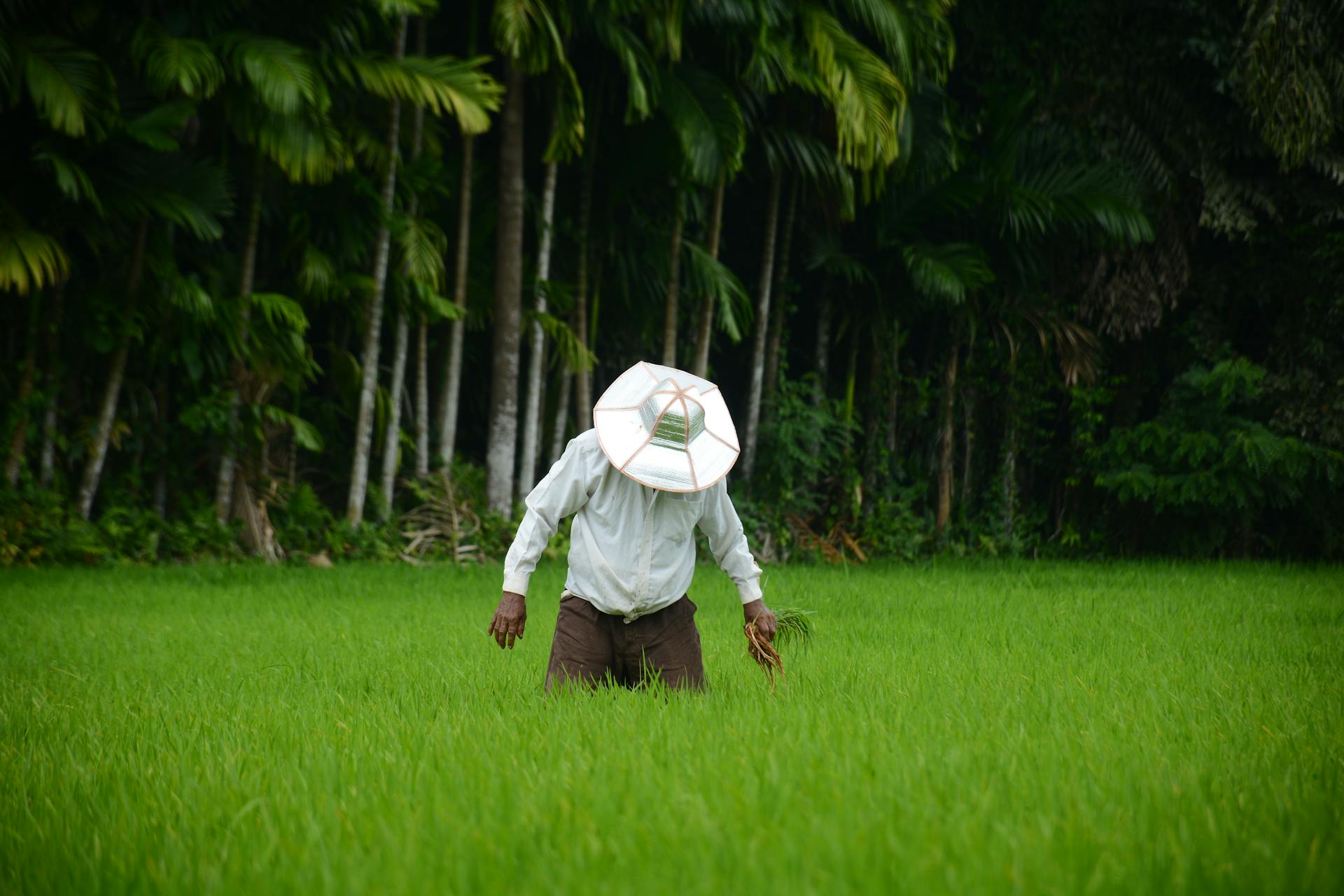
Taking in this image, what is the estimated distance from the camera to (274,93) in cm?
833

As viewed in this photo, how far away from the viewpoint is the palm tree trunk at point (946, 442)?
1320 cm

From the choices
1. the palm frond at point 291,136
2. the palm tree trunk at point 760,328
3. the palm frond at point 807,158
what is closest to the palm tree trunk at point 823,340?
the palm tree trunk at point 760,328

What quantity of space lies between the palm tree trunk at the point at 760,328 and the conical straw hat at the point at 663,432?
27.6 ft

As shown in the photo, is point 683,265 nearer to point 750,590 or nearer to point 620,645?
point 750,590

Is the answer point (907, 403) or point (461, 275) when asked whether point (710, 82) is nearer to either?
point (461, 275)

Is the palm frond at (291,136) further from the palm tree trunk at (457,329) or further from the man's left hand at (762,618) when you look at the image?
the man's left hand at (762,618)

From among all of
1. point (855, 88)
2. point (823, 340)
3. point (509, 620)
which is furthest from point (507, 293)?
point (509, 620)

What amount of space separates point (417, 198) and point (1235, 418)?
839 centimetres

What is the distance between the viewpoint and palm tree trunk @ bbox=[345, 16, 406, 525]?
1014 cm

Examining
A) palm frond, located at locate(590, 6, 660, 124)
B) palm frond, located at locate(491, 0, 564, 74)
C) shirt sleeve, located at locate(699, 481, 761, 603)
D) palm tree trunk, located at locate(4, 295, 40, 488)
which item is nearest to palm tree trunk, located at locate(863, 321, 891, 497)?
palm frond, located at locate(590, 6, 660, 124)

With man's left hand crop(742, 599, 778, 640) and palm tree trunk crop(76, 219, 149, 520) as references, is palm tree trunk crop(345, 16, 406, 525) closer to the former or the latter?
palm tree trunk crop(76, 219, 149, 520)

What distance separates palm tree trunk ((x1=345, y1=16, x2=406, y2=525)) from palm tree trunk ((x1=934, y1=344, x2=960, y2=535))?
21.3 ft

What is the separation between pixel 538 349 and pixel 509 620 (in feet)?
24.7

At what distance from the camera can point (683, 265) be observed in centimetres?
1181
